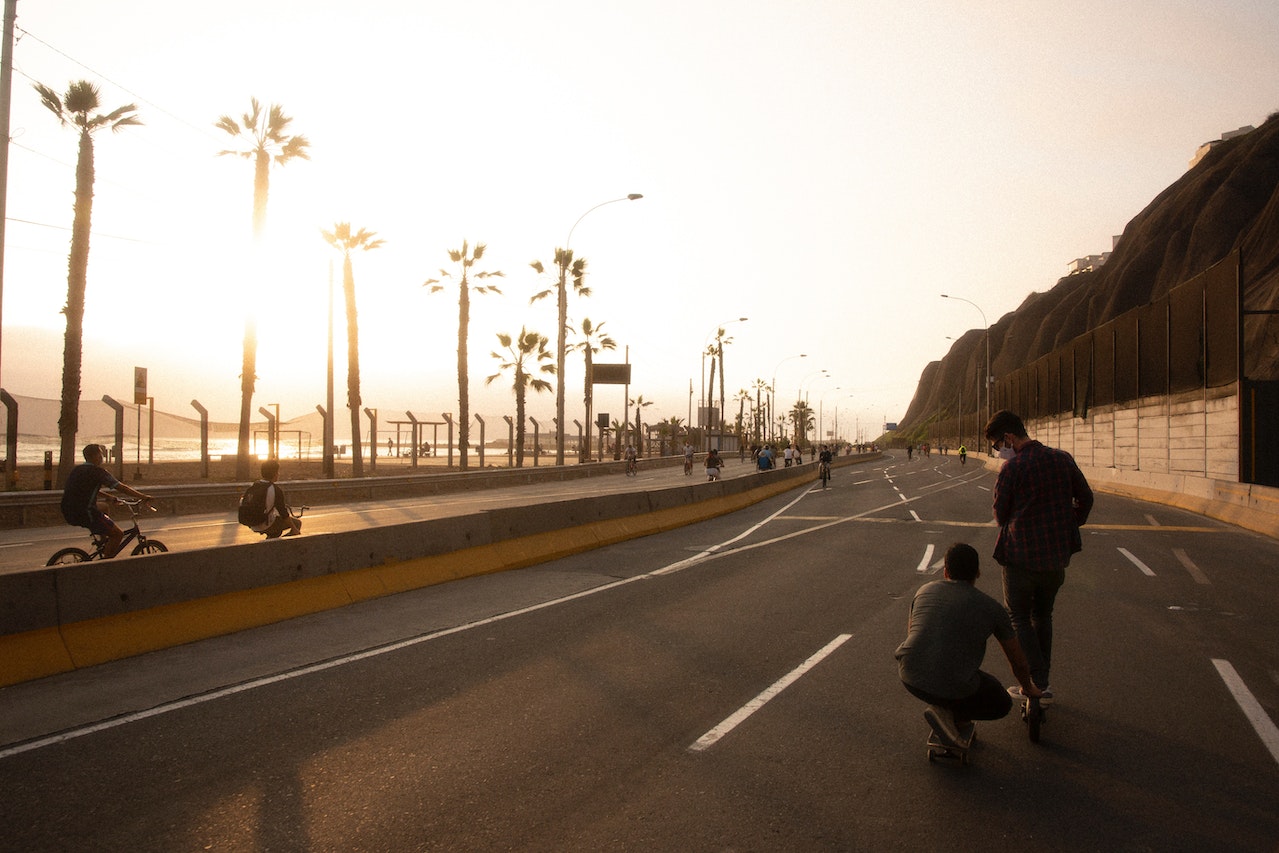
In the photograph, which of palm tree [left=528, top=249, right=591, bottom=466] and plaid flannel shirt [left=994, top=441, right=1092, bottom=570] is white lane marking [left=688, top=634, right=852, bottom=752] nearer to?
plaid flannel shirt [left=994, top=441, right=1092, bottom=570]

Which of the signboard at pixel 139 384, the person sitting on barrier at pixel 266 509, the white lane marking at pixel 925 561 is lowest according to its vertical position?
the white lane marking at pixel 925 561

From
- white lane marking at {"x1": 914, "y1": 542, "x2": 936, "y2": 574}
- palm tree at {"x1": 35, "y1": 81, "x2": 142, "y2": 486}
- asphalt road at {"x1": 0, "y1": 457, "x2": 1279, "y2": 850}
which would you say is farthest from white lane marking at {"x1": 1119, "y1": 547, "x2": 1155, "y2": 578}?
palm tree at {"x1": 35, "y1": 81, "x2": 142, "y2": 486}

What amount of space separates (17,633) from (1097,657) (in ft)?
29.5

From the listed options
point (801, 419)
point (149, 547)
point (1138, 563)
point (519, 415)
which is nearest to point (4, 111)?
point (149, 547)

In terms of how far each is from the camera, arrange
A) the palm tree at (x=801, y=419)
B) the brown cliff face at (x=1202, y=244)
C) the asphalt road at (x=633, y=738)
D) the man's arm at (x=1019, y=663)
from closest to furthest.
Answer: the asphalt road at (x=633, y=738) → the man's arm at (x=1019, y=663) → the brown cliff face at (x=1202, y=244) → the palm tree at (x=801, y=419)

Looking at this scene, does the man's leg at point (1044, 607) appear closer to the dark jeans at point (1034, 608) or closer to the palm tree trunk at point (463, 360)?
the dark jeans at point (1034, 608)

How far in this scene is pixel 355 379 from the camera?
38000mm

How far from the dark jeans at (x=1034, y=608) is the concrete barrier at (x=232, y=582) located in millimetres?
7174

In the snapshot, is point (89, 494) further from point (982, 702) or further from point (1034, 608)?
point (1034, 608)

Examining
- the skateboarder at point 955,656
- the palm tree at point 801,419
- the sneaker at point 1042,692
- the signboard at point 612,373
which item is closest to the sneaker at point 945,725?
the skateboarder at point 955,656

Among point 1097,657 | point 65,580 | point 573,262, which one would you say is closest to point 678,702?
point 1097,657

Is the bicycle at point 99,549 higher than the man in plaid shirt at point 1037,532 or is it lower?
lower

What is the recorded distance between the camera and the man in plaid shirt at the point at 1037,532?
5.82 metres

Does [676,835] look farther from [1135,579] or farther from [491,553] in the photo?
[1135,579]
